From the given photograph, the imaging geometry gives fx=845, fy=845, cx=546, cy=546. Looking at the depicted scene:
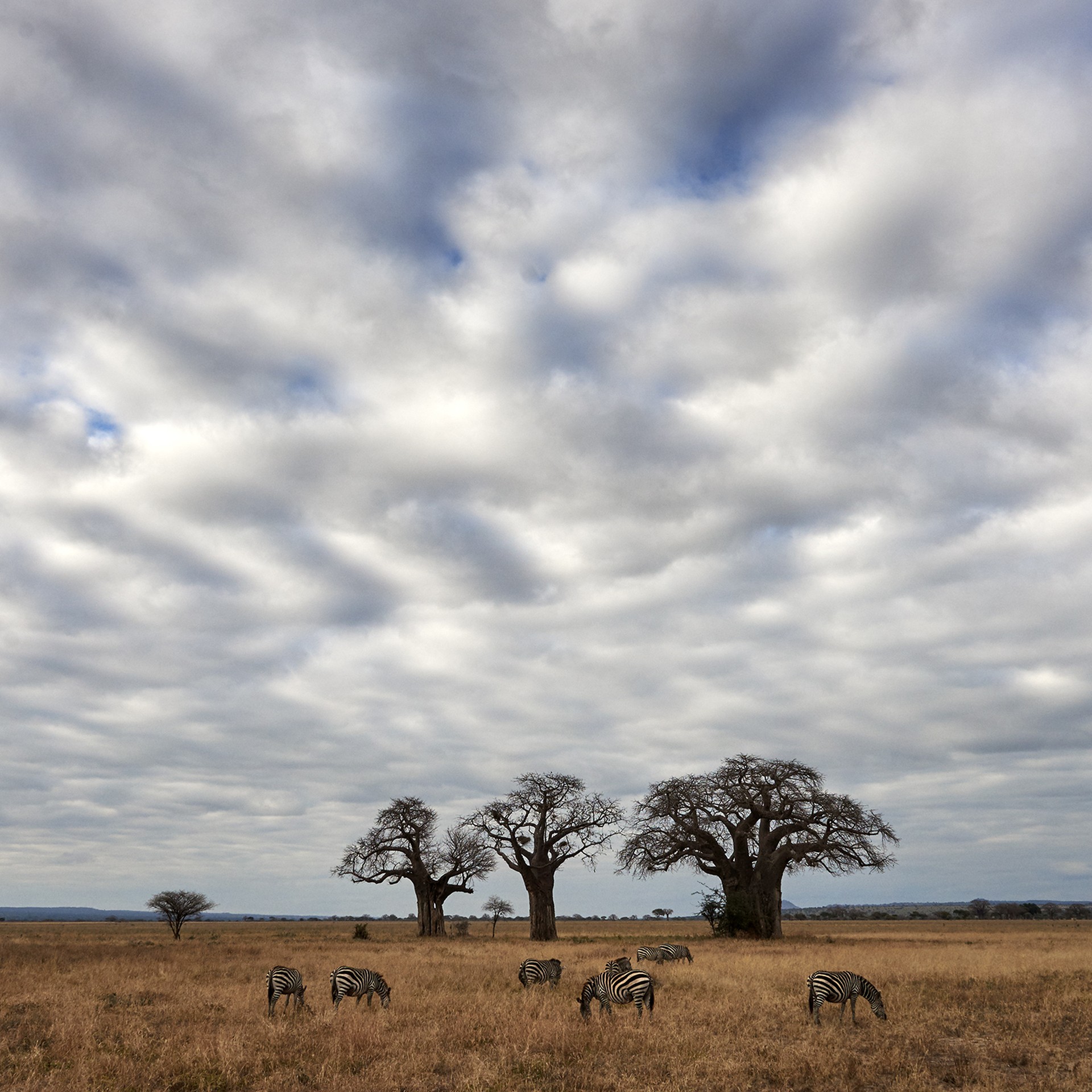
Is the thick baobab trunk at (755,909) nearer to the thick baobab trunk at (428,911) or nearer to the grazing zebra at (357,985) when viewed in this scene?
the thick baobab trunk at (428,911)

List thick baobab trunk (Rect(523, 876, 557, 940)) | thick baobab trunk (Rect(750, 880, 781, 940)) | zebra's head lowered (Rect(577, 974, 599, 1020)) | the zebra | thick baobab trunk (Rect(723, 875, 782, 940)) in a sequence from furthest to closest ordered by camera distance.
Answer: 1. thick baobab trunk (Rect(523, 876, 557, 940))
2. thick baobab trunk (Rect(723, 875, 782, 940))
3. thick baobab trunk (Rect(750, 880, 781, 940))
4. the zebra
5. zebra's head lowered (Rect(577, 974, 599, 1020))

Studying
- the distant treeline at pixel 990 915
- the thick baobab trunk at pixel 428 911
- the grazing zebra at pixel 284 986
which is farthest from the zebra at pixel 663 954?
the distant treeline at pixel 990 915

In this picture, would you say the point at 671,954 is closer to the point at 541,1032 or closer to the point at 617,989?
the point at 617,989

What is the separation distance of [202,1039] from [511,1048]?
601cm

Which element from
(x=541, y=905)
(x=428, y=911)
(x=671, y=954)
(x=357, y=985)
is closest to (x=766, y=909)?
(x=541, y=905)

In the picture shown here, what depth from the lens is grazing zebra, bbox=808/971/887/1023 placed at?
60.3 ft

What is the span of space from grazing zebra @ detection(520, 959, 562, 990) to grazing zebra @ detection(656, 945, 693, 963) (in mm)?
9631

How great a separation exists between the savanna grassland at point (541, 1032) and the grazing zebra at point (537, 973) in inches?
18.4

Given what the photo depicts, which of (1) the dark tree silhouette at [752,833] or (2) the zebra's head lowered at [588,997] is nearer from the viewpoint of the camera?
(2) the zebra's head lowered at [588,997]

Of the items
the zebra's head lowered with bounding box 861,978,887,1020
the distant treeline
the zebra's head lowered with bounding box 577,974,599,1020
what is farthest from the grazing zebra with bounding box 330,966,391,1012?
the distant treeline

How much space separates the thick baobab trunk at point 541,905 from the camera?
5434cm

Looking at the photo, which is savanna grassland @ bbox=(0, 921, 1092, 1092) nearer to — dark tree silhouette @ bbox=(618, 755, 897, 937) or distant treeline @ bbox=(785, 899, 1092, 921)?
dark tree silhouette @ bbox=(618, 755, 897, 937)

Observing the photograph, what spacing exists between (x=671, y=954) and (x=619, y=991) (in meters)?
16.0

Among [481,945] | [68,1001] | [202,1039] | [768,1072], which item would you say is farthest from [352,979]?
[481,945]
